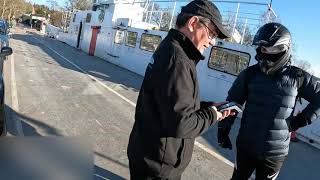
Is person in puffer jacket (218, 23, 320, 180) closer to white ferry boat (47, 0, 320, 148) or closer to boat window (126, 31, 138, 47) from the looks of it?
white ferry boat (47, 0, 320, 148)

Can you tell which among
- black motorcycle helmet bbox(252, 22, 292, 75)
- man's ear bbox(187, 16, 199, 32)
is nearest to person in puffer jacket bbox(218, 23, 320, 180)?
black motorcycle helmet bbox(252, 22, 292, 75)

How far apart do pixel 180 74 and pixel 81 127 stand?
232 inches

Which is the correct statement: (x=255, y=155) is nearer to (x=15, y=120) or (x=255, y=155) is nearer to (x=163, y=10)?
(x=15, y=120)

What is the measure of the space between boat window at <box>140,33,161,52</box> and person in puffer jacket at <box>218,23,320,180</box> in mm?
18416

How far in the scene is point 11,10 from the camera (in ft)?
229

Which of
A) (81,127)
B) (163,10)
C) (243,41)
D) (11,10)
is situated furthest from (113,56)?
(11,10)

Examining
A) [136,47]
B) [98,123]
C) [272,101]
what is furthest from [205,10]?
[136,47]

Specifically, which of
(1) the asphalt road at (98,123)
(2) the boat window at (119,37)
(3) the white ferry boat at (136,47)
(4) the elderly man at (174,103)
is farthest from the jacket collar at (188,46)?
(2) the boat window at (119,37)

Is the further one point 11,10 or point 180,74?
point 11,10

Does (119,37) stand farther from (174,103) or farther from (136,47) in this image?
(174,103)

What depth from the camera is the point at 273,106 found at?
3805 mm

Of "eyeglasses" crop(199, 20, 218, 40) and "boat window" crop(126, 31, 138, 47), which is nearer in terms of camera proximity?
"eyeglasses" crop(199, 20, 218, 40)

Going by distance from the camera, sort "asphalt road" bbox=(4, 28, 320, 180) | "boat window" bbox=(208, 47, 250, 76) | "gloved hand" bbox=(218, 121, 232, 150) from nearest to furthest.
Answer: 1. "gloved hand" bbox=(218, 121, 232, 150)
2. "asphalt road" bbox=(4, 28, 320, 180)
3. "boat window" bbox=(208, 47, 250, 76)

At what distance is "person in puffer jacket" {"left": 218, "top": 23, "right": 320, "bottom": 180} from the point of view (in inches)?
150
